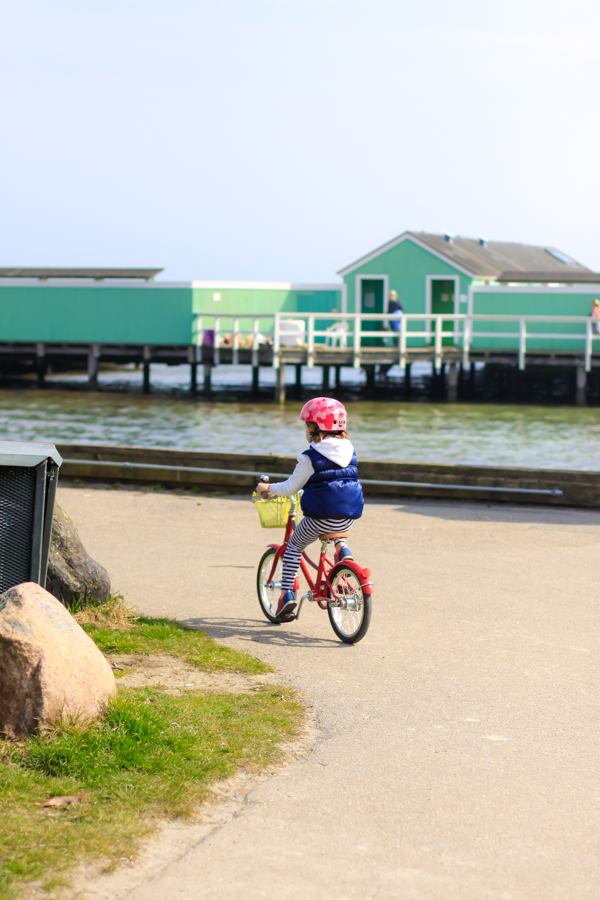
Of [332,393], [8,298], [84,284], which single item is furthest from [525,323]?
[8,298]

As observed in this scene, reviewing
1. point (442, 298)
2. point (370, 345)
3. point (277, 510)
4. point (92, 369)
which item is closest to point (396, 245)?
point (442, 298)

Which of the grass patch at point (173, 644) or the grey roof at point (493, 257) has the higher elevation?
the grey roof at point (493, 257)

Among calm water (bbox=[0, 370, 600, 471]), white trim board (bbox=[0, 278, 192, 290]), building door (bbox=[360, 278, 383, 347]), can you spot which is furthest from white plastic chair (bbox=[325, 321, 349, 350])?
white trim board (bbox=[0, 278, 192, 290])

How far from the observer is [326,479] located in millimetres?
6109

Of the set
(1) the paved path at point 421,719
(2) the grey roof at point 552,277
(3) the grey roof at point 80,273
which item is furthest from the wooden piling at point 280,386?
(1) the paved path at point 421,719

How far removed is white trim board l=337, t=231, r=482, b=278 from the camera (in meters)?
39.0

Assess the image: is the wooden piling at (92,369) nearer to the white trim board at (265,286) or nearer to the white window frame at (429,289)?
the white trim board at (265,286)

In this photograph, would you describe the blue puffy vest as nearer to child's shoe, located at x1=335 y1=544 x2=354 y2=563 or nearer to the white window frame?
child's shoe, located at x1=335 y1=544 x2=354 y2=563

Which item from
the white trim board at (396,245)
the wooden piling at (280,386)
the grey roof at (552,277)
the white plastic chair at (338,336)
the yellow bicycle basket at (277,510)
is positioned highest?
the white trim board at (396,245)

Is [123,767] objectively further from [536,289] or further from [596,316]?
[536,289]

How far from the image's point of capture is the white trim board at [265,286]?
38.1 metres

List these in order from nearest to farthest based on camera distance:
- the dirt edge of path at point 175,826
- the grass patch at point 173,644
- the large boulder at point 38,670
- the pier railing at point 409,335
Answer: the dirt edge of path at point 175,826 → the large boulder at point 38,670 → the grass patch at point 173,644 → the pier railing at point 409,335

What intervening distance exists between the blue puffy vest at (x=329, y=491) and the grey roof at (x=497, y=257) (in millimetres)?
33944

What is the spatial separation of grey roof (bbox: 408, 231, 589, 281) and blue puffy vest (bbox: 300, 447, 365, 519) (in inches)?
1336
